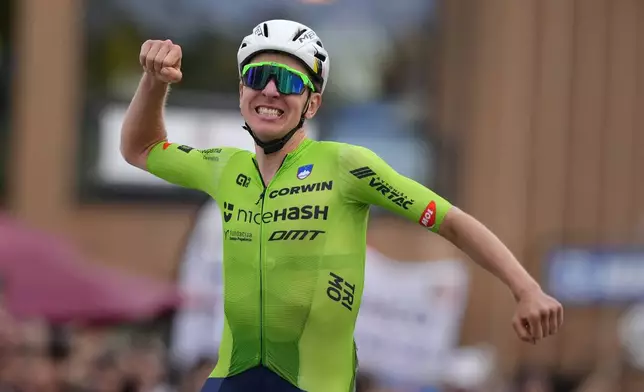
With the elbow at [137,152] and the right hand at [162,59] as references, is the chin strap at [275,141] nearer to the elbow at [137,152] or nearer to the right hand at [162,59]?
the right hand at [162,59]

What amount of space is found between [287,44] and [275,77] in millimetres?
152

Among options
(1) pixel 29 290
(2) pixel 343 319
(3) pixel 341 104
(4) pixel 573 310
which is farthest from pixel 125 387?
(4) pixel 573 310

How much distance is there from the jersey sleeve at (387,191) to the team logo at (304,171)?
0.13 meters

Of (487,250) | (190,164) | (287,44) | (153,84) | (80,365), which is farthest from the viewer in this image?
(80,365)

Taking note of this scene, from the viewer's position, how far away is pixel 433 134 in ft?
61.6

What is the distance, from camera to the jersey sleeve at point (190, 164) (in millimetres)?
5586

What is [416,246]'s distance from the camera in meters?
18.6

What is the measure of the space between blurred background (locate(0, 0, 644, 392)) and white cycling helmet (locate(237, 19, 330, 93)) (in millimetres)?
7639

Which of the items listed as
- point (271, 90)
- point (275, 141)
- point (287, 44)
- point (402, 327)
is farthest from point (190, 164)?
point (402, 327)

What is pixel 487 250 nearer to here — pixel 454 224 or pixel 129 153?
pixel 454 224

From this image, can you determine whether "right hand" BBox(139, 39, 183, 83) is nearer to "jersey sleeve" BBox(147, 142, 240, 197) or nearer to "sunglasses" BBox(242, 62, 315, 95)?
"sunglasses" BBox(242, 62, 315, 95)

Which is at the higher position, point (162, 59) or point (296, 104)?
point (162, 59)

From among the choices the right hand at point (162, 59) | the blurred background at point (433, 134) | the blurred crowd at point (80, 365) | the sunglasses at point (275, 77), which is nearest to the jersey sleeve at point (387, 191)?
the sunglasses at point (275, 77)

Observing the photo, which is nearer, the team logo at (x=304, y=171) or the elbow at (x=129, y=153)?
the team logo at (x=304, y=171)
